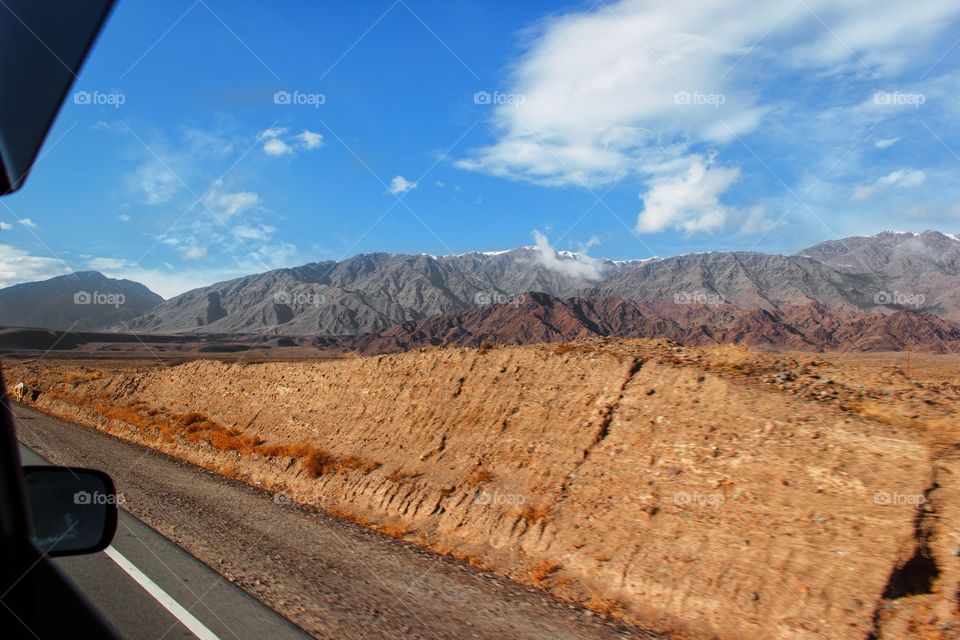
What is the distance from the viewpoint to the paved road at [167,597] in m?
5.78

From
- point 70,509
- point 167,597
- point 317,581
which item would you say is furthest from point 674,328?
point 70,509

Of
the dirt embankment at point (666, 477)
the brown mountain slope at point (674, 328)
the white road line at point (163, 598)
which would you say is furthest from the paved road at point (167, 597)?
the brown mountain slope at point (674, 328)

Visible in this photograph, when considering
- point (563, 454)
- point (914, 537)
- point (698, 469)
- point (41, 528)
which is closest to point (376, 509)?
point (563, 454)

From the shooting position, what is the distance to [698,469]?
33.2 ft

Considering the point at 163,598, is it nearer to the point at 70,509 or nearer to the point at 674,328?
the point at 70,509

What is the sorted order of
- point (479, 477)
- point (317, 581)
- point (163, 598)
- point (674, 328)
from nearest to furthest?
point (163, 598) → point (317, 581) → point (479, 477) → point (674, 328)

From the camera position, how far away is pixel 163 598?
6.45m

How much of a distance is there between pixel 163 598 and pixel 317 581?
1.84 meters

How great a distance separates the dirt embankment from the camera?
7.22 m

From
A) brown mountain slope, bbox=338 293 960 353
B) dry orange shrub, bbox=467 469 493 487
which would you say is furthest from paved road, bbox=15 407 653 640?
brown mountain slope, bbox=338 293 960 353

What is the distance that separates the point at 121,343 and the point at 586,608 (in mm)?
180372

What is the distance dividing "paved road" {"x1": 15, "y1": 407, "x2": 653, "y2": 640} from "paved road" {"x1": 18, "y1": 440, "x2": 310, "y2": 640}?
0.03 metres

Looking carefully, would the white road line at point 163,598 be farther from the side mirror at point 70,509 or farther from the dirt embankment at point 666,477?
the dirt embankment at point 666,477

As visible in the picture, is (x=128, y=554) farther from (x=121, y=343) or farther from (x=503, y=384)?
(x=121, y=343)
